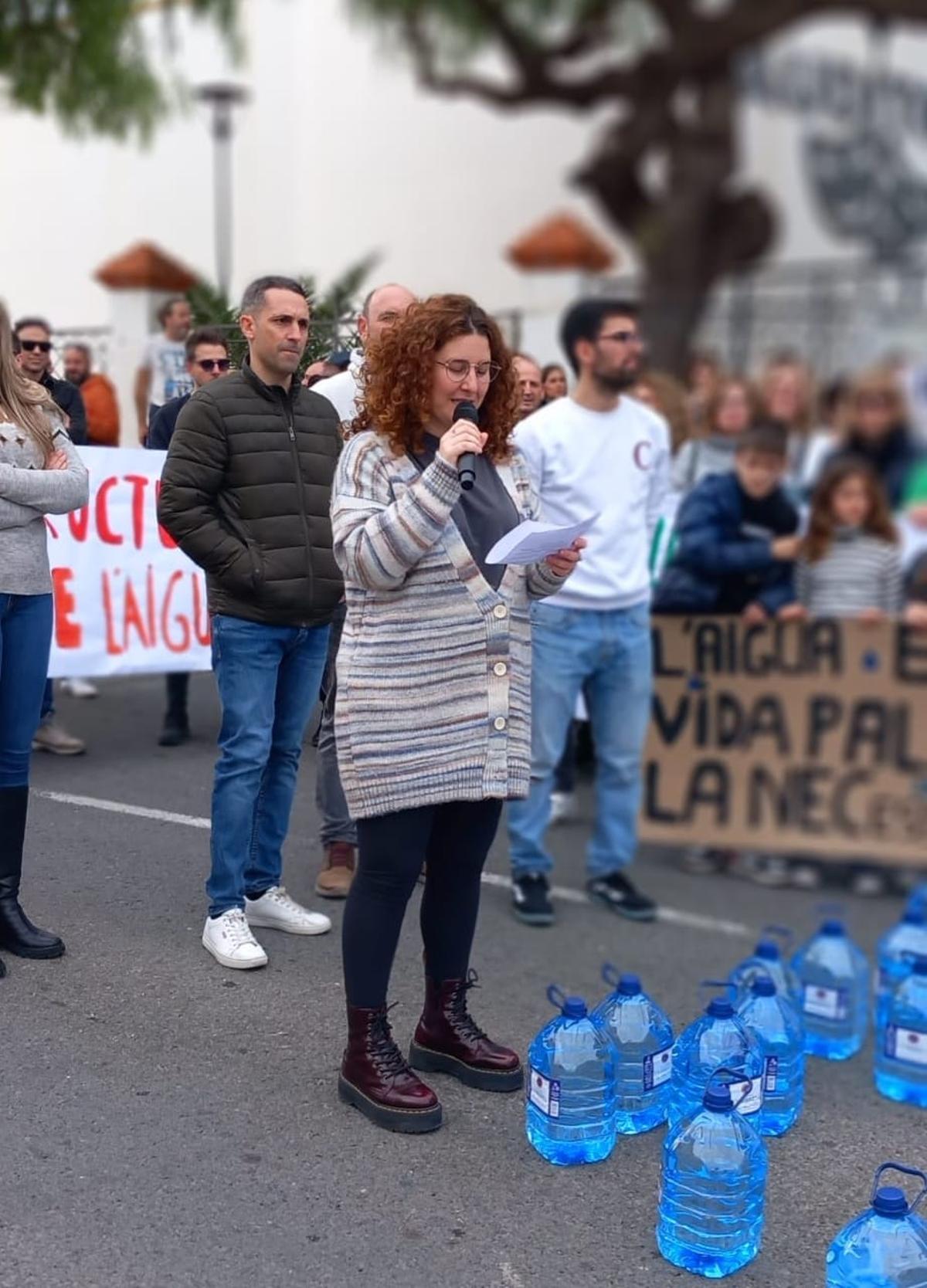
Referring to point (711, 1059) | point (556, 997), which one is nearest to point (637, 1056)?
point (711, 1059)

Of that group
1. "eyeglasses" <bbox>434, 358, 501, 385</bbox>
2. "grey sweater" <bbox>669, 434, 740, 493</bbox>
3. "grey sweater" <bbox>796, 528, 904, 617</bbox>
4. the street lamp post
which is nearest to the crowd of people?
"eyeglasses" <bbox>434, 358, 501, 385</bbox>

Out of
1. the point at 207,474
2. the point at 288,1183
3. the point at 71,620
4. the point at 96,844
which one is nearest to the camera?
the point at 288,1183

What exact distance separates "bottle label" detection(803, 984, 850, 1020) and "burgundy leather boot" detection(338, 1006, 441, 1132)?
5.04 ft

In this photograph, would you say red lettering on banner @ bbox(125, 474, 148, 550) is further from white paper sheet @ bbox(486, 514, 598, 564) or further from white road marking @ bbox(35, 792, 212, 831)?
white paper sheet @ bbox(486, 514, 598, 564)

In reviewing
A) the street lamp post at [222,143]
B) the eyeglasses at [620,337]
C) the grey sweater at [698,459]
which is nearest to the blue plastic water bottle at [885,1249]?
the eyeglasses at [620,337]

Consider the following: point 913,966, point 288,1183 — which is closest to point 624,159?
point 913,966

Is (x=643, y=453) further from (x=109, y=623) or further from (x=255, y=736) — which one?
(x=109, y=623)

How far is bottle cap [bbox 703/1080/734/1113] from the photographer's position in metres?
2.65

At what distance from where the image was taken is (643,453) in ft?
14.2

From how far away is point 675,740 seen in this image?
5.66 meters

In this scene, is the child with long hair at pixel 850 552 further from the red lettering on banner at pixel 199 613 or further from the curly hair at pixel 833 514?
the red lettering on banner at pixel 199 613

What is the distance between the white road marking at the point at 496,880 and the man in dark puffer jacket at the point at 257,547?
23 cm

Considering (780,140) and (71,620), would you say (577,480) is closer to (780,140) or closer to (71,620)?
(71,620)

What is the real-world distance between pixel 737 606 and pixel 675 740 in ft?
1.95
